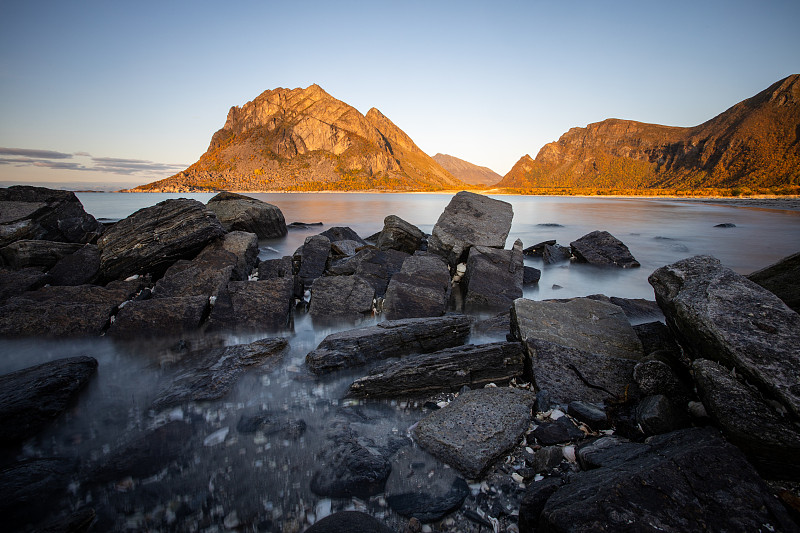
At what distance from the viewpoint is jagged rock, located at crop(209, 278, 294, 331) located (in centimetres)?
619

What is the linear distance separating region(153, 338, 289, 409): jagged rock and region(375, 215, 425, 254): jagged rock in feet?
19.5

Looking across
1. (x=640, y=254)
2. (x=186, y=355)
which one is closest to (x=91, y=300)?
(x=186, y=355)

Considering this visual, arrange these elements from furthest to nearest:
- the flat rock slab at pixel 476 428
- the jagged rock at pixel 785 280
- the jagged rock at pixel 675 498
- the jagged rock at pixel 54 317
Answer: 1. the jagged rock at pixel 54 317
2. the jagged rock at pixel 785 280
3. the flat rock slab at pixel 476 428
4. the jagged rock at pixel 675 498

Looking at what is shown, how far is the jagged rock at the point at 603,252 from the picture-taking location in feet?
39.5

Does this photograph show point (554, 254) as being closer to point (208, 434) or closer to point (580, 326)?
point (580, 326)

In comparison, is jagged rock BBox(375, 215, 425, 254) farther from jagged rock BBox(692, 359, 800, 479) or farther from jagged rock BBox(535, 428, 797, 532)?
jagged rock BBox(535, 428, 797, 532)

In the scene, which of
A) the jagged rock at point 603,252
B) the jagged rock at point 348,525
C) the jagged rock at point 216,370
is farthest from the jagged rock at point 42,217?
the jagged rock at point 603,252

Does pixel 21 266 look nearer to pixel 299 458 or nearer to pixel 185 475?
pixel 185 475

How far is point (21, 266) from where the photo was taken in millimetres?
8570

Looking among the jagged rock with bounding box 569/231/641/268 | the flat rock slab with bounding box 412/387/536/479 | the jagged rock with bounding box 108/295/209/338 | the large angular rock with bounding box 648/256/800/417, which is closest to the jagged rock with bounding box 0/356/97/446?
the jagged rock with bounding box 108/295/209/338

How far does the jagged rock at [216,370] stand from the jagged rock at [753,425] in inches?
186

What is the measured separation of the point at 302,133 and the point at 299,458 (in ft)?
669

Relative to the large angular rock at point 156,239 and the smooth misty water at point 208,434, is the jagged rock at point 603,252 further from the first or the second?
the large angular rock at point 156,239

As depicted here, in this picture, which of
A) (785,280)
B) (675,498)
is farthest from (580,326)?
(675,498)
